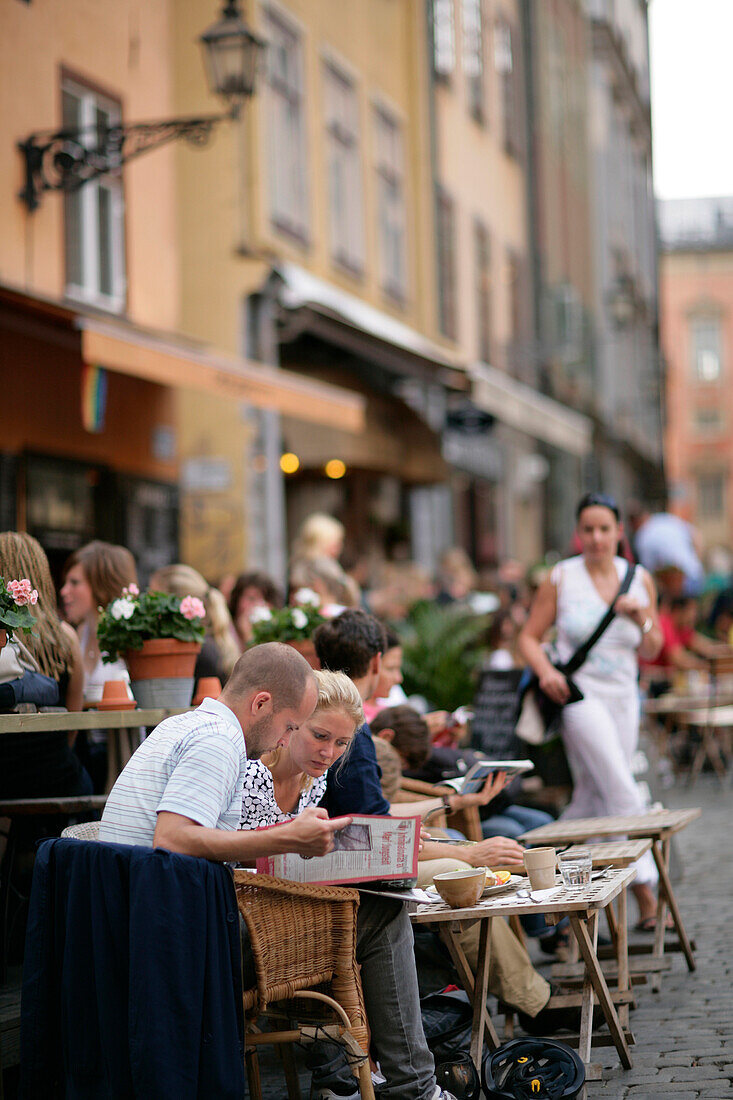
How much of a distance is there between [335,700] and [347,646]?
46.3 inches

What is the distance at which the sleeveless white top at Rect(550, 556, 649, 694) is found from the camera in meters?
7.72

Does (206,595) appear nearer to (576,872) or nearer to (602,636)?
(602,636)

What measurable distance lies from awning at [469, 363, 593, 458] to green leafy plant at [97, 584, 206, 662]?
11.5m

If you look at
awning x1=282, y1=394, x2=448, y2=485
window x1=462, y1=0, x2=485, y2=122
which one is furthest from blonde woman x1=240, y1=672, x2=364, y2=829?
window x1=462, y1=0, x2=485, y2=122

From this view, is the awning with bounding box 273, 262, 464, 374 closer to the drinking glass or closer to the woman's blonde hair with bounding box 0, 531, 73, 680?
the woman's blonde hair with bounding box 0, 531, 73, 680

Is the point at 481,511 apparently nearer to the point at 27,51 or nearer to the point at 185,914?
the point at 27,51

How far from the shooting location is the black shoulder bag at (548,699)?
7695 millimetres

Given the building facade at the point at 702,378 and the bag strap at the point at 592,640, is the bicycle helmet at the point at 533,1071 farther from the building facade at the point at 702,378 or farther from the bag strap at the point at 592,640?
the building facade at the point at 702,378

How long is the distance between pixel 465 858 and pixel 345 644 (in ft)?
3.21

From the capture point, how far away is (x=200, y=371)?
1072 centimetres

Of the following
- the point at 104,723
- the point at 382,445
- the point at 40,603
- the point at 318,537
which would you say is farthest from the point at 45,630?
the point at 382,445

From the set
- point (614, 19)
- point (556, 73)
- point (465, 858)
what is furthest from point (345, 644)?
point (614, 19)

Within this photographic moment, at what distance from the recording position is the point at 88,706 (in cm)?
644

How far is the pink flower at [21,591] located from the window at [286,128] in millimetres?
10574
